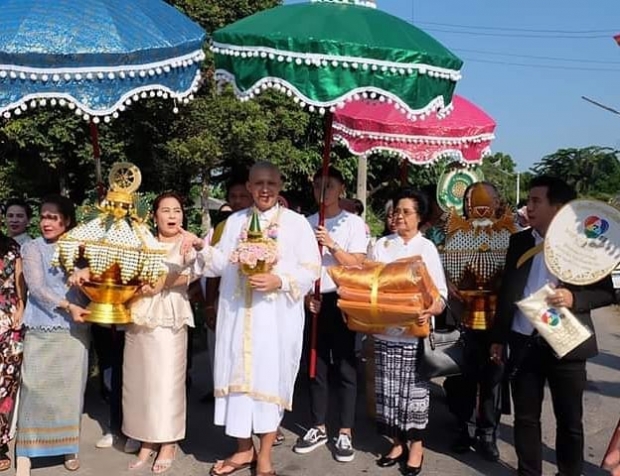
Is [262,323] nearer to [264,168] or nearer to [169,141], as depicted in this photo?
[264,168]

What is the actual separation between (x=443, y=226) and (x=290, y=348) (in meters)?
1.58

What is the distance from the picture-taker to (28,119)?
504 inches

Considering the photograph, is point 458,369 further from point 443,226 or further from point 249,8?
point 249,8

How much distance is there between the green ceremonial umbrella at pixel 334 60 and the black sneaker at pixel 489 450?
212 centimetres

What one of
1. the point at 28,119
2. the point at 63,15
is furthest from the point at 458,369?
the point at 28,119

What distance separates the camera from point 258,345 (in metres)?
3.76

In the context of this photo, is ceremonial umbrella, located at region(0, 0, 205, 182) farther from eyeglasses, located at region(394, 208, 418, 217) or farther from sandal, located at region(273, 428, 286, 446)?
sandal, located at region(273, 428, 286, 446)

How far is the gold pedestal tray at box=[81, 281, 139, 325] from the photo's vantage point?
146 inches

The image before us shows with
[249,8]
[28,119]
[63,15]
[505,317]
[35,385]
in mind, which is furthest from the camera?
[249,8]

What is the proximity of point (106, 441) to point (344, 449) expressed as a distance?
5.03 ft

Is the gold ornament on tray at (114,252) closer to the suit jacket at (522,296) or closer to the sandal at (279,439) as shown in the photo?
the sandal at (279,439)

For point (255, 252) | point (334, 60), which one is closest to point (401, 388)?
point (255, 252)

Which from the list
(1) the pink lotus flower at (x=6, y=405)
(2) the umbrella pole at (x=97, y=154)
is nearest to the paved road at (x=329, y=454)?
(1) the pink lotus flower at (x=6, y=405)

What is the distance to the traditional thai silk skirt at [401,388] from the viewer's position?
156 inches
